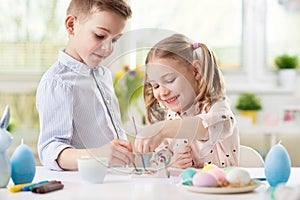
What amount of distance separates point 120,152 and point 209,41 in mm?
2568

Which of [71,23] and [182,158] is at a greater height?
[71,23]

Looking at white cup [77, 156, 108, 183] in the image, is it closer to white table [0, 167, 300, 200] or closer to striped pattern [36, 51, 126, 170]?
white table [0, 167, 300, 200]

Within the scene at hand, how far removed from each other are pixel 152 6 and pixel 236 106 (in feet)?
2.71

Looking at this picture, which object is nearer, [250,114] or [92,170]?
[92,170]

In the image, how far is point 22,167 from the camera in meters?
1.27

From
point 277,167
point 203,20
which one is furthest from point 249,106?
point 277,167

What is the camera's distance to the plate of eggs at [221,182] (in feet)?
3.72

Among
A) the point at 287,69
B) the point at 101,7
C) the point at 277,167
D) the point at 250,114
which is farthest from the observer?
the point at 287,69

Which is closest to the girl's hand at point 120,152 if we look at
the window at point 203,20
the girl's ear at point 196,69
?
the girl's ear at point 196,69

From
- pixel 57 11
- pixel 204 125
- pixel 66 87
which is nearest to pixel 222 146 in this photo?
pixel 204 125

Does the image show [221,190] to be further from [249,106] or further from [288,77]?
Answer: [288,77]

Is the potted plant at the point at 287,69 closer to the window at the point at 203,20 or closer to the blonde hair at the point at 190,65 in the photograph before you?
the window at the point at 203,20

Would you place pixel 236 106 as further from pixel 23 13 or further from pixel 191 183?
pixel 191 183

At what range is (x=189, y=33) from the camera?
3.74 metres
